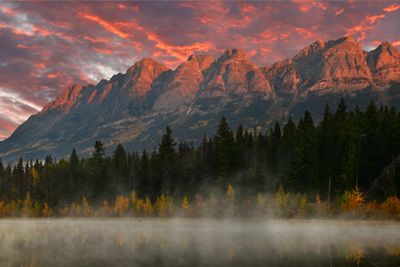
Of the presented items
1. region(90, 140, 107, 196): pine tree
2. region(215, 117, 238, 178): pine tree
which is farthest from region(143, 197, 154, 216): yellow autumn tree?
region(90, 140, 107, 196): pine tree

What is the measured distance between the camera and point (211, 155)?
140500 millimetres

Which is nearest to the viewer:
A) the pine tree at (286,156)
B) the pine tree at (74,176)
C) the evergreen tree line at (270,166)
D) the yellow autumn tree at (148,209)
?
the evergreen tree line at (270,166)

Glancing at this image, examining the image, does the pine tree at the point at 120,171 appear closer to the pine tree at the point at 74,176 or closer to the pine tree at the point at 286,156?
the pine tree at the point at 74,176

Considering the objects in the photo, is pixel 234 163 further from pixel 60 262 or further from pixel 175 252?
pixel 60 262

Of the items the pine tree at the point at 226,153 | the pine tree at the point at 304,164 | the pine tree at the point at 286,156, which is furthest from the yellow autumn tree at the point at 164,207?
the pine tree at the point at 304,164

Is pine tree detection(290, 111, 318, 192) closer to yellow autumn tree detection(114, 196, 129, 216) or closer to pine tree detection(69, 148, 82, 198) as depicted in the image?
yellow autumn tree detection(114, 196, 129, 216)

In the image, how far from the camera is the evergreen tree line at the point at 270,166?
10169 centimetres

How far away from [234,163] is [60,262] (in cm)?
9667

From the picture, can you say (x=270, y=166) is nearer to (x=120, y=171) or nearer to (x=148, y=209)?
(x=148, y=209)

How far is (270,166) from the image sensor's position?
13450 centimetres

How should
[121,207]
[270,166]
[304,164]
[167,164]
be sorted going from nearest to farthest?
[304,164]
[121,207]
[270,166]
[167,164]

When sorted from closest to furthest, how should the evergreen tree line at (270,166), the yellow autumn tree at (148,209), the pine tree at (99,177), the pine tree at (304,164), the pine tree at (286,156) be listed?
the evergreen tree line at (270,166) → the pine tree at (304,164) → the pine tree at (286,156) → the yellow autumn tree at (148,209) → the pine tree at (99,177)

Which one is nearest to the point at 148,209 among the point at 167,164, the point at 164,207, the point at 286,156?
the point at 164,207

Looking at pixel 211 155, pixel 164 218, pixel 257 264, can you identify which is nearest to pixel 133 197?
pixel 164 218
